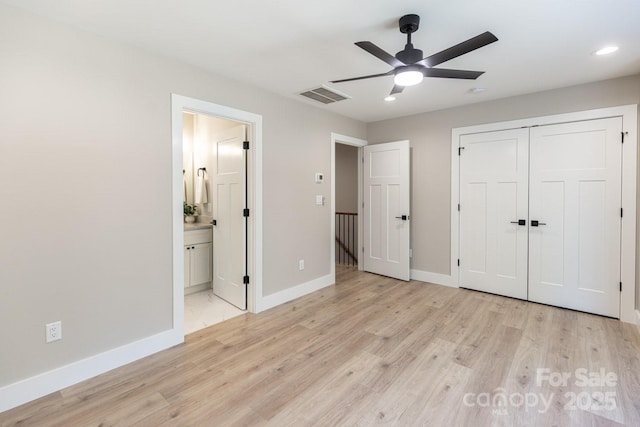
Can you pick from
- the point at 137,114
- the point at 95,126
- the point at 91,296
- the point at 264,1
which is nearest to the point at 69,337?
the point at 91,296

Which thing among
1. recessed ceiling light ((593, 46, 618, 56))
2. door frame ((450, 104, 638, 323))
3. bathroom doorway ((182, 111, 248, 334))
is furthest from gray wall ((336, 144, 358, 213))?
recessed ceiling light ((593, 46, 618, 56))

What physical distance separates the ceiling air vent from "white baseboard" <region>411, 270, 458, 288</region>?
9.23ft

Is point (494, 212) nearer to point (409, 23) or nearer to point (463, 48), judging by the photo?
point (463, 48)

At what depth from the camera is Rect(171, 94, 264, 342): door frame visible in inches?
104

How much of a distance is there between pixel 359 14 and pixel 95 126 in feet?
6.78

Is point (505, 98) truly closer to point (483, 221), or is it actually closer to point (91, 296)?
point (483, 221)

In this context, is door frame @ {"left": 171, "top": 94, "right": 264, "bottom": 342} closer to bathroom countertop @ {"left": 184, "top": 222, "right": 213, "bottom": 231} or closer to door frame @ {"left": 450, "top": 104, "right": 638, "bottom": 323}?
bathroom countertop @ {"left": 184, "top": 222, "right": 213, "bottom": 231}

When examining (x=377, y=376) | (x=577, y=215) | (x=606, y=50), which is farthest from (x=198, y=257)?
(x=606, y=50)

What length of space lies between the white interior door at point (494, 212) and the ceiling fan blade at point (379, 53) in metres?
2.45

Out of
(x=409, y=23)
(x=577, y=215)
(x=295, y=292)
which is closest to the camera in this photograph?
(x=409, y=23)

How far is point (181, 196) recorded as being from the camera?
2705 mm

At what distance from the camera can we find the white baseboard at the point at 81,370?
1.90 metres

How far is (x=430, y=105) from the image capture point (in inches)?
160

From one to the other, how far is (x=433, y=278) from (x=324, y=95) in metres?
3.05
